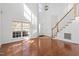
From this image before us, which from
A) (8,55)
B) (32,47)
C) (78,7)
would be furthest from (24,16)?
(78,7)

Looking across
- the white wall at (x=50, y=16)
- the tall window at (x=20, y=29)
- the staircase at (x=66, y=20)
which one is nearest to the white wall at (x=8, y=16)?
the tall window at (x=20, y=29)

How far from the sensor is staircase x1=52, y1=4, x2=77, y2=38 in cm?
270

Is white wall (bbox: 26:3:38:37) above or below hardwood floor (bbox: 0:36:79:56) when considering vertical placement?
above

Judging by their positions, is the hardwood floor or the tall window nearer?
the hardwood floor

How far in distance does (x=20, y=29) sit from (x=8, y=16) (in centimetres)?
34

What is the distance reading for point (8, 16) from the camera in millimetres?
2775

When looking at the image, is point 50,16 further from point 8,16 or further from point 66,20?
point 8,16

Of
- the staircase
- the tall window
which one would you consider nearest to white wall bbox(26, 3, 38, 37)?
the tall window

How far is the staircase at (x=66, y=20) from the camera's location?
8.86 ft

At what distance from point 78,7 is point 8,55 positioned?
1.55m

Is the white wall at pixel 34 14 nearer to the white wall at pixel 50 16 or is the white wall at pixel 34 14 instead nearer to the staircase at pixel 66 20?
the white wall at pixel 50 16

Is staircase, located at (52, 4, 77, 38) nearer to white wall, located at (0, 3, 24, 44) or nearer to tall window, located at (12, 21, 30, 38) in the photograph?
tall window, located at (12, 21, 30, 38)

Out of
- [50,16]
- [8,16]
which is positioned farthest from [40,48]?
[8,16]

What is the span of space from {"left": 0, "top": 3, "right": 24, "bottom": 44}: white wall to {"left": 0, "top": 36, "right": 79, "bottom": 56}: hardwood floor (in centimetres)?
14
